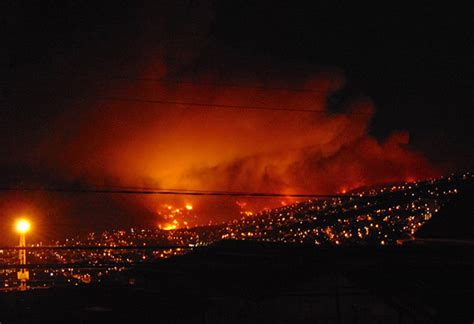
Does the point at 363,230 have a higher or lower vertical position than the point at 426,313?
higher

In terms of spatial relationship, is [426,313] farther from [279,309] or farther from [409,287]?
[279,309]

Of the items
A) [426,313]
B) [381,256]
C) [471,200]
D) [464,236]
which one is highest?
[471,200]

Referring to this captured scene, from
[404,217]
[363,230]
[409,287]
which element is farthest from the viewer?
[363,230]

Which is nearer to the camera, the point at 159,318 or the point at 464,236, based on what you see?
the point at 464,236

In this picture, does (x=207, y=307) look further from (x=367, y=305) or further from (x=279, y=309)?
(x=367, y=305)

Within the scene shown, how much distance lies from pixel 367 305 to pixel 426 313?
4.69 meters

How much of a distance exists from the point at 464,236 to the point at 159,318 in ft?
26.2

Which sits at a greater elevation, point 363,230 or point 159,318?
point 363,230

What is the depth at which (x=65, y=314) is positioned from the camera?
47.4ft

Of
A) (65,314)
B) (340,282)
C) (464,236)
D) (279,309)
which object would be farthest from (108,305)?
(464,236)

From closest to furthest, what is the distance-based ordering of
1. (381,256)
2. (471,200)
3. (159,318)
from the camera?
1. (381,256)
2. (471,200)
3. (159,318)

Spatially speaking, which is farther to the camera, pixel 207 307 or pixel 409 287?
pixel 207 307

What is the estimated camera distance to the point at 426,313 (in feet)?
34.4

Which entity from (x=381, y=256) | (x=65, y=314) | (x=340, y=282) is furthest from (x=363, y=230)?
(x=381, y=256)
